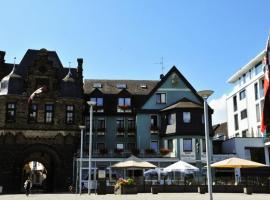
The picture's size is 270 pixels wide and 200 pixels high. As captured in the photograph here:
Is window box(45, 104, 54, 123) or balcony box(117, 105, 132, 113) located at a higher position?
balcony box(117, 105, 132, 113)

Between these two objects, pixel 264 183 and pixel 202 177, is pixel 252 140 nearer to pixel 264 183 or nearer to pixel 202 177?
pixel 202 177

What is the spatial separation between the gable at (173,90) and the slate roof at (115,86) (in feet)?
12.2

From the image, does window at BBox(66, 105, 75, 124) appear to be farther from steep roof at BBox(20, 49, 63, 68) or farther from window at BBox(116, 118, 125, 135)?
window at BBox(116, 118, 125, 135)

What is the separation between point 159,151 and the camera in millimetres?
49688

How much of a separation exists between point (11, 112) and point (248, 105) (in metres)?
35.2

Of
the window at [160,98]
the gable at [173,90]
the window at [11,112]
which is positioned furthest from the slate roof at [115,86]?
the window at [11,112]

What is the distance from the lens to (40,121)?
153 feet

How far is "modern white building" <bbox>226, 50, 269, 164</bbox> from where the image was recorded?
5435 cm

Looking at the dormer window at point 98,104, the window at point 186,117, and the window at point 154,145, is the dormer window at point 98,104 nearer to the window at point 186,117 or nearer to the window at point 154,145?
the window at point 154,145

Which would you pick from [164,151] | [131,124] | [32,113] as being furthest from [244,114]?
[32,113]

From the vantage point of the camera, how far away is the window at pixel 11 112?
46.0 metres

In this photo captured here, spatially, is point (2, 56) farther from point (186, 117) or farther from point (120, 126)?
point (186, 117)

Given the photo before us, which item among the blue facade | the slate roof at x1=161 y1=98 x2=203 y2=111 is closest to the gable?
the blue facade

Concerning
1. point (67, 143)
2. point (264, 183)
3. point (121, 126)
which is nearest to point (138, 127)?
point (121, 126)
